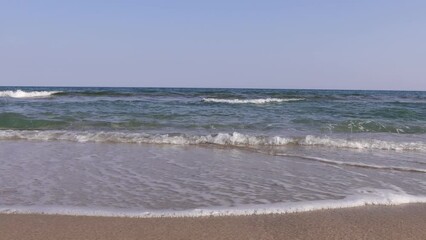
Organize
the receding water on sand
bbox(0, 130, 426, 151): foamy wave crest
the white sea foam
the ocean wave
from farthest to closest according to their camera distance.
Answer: bbox(0, 130, 426, 151): foamy wave crest < the ocean wave < the receding water on sand < the white sea foam

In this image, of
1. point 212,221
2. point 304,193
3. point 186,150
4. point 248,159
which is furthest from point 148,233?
point 186,150

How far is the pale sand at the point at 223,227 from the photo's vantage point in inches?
132

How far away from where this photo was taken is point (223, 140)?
9.39 meters

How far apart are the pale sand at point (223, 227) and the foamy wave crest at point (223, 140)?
534 centimetres

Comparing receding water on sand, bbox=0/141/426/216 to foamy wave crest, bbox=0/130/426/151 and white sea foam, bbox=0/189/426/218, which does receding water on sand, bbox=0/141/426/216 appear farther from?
foamy wave crest, bbox=0/130/426/151

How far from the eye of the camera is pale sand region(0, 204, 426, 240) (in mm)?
3354

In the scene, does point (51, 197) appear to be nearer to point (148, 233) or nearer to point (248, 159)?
point (148, 233)

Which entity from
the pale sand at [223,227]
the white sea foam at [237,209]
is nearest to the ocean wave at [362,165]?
the white sea foam at [237,209]

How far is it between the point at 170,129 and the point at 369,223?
26.2 feet

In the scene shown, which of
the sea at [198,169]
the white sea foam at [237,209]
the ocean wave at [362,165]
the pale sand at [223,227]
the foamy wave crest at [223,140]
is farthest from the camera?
the foamy wave crest at [223,140]

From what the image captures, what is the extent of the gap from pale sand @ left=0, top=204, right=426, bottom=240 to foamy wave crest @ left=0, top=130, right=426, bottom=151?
534cm

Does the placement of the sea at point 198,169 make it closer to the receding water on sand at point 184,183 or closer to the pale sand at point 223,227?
the receding water on sand at point 184,183

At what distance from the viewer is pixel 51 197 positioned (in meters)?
4.48

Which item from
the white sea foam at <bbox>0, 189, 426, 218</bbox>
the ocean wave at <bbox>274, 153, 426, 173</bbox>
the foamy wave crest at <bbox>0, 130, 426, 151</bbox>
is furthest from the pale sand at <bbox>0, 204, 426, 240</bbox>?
the foamy wave crest at <bbox>0, 130, 426, 151</bbox>
